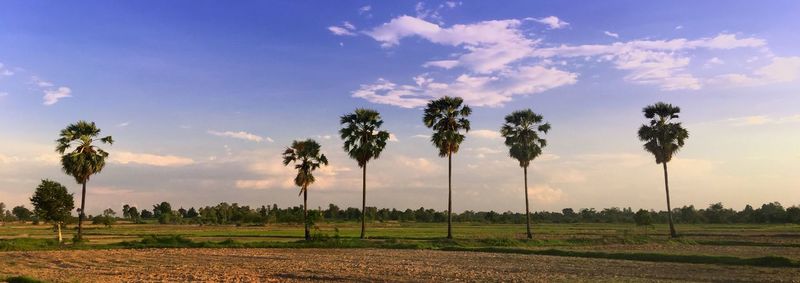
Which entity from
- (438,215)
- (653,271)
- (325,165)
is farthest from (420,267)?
(438,215)

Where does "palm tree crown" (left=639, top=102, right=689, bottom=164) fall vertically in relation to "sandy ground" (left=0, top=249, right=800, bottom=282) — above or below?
above

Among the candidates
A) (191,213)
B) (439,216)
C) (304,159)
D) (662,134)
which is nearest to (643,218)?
(662,134)

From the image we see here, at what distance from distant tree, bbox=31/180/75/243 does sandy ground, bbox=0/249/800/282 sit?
770 inches

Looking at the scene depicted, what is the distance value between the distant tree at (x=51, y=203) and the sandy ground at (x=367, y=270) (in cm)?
1955

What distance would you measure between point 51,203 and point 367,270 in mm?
37441

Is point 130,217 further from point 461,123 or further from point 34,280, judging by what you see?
point 34,280

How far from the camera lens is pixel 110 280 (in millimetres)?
21578

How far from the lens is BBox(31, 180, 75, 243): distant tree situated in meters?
50.2

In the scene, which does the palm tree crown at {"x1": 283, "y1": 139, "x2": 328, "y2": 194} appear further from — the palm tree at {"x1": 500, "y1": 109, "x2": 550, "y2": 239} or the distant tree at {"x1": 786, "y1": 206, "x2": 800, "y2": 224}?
the distant tree at {"x1": 786, "y1": 206, "x2": 800, "y2": 224}

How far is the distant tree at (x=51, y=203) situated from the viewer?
165 feet

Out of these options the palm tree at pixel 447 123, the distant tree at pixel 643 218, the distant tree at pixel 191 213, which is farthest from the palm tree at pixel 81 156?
the distant tree at pixel 191 213

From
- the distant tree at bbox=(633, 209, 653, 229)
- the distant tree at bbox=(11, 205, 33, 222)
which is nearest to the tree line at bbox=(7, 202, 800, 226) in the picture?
the distant tree at bbox=(11, 205, 33, 222)

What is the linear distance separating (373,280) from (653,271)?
483 inches

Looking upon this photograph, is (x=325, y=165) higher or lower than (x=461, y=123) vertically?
lower
